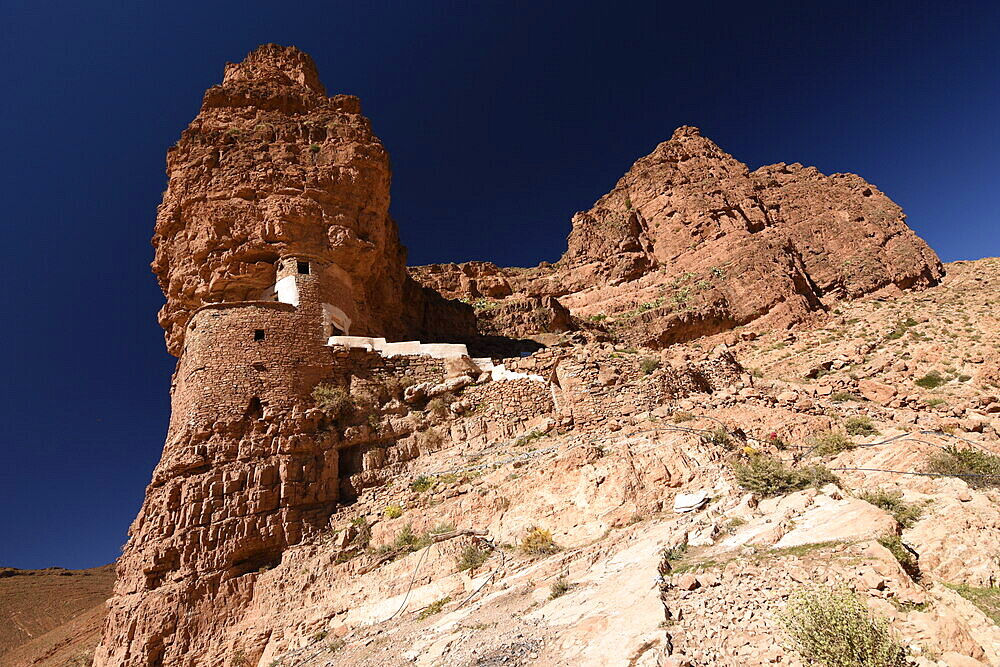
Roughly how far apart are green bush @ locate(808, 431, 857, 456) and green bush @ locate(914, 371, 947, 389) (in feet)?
34.2

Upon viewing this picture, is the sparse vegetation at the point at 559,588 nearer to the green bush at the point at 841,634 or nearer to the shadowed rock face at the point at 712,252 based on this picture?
the green bush at the point at 841,634

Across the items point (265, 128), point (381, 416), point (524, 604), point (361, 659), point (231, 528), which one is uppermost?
point (265, 128)

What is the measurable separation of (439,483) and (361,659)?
14.7ft

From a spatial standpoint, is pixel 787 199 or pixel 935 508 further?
pixel 787 199

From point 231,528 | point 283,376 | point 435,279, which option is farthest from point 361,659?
point 435,279

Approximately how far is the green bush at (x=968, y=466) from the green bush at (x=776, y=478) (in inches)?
54.2

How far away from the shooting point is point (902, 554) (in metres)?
5.03

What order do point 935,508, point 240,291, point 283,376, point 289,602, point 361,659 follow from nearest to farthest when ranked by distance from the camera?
point 935,508 → point 361,659 → point 289,602 → point 283,376 → point 240,291

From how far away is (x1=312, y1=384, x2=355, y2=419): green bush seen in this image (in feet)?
43.7

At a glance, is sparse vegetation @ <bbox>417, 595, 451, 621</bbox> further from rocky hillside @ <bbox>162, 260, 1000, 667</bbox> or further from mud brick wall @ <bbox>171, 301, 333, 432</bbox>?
mud brick wall @ <bbox>171, 301, 333, 432</bbox>

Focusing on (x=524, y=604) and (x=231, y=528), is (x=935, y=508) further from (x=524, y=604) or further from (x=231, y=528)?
(x=231, y=528)

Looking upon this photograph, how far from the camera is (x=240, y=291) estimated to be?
53.0 ft

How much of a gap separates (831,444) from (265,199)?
1707cm

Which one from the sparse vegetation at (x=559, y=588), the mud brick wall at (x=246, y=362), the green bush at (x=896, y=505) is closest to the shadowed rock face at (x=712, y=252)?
the mud brick wall at (x=246, y=362)
